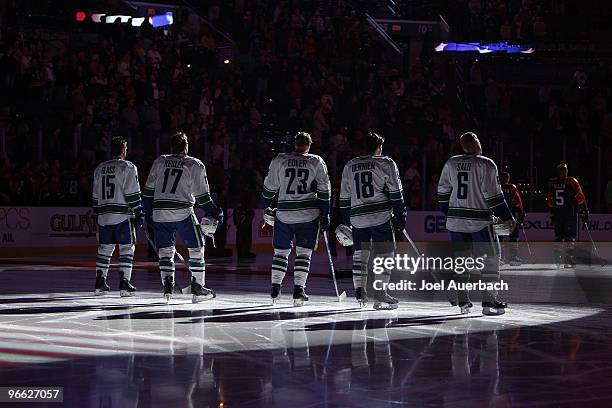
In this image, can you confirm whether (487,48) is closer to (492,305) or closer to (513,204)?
(513,204)

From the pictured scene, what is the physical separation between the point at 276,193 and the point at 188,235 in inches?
42.2

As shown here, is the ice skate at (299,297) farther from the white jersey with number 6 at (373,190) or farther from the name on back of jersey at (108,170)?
the name on back of jersey at (108,170)

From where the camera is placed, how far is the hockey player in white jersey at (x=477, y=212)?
35.7 feet

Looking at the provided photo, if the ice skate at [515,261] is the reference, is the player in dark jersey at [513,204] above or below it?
above

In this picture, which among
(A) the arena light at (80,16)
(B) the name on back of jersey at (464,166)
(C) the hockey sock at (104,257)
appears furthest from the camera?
(A) the arena light at (80,16)

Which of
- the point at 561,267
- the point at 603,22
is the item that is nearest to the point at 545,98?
the point at 603,22

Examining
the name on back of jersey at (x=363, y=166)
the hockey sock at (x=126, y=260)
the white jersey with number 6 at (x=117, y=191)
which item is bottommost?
the hockey sock at (x=126, y=260)

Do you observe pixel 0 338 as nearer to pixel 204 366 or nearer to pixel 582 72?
pixel 204 366

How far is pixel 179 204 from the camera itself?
11977 millimetres

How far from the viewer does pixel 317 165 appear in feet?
38.7

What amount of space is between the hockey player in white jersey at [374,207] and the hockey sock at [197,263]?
174 centimetres

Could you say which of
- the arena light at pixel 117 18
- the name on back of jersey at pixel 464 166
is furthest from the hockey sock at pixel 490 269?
the arena light at pixel 117 18

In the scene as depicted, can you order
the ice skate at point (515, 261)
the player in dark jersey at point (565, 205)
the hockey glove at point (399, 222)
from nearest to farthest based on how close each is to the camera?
the hockey glove at point (399, 222), the player in dark jersey at point (565, 205), the ice skate at point (515, 261)

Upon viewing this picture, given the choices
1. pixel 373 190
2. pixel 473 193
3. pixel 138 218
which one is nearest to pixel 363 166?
pixel 373 190
